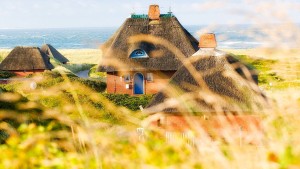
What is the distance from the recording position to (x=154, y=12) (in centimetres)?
2734

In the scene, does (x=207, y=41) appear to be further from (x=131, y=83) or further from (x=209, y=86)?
(x=131, y=83)

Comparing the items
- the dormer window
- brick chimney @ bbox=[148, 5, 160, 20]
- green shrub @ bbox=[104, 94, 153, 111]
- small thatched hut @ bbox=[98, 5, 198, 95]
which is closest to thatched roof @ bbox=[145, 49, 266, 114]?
green shrub @ bbox=[104, 94, 153, 111]

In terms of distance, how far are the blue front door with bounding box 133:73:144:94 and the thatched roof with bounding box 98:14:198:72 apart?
0.78 meters

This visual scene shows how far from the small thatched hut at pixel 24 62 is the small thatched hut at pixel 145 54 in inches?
483

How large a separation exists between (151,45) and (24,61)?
1530cm

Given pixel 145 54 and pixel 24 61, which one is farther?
pixel 24 61

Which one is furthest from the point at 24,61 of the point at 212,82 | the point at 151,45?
the point at 212,82

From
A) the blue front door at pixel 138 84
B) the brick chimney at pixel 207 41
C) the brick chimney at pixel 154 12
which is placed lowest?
the blue front door at pixel 138 84

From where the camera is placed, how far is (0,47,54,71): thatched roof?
37000 millimetres

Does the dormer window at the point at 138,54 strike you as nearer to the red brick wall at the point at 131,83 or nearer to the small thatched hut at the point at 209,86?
the red brick wall at the point at 131,83

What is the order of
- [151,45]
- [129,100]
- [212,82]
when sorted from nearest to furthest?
[212,82], [129,100], [151,45]

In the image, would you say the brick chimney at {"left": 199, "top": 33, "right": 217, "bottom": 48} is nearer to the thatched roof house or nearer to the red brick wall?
the thatched roof house

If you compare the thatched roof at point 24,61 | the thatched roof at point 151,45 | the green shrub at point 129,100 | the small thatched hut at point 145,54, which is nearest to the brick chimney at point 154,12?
the small thatched hut at point 145,54

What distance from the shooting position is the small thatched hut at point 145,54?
2547cm
